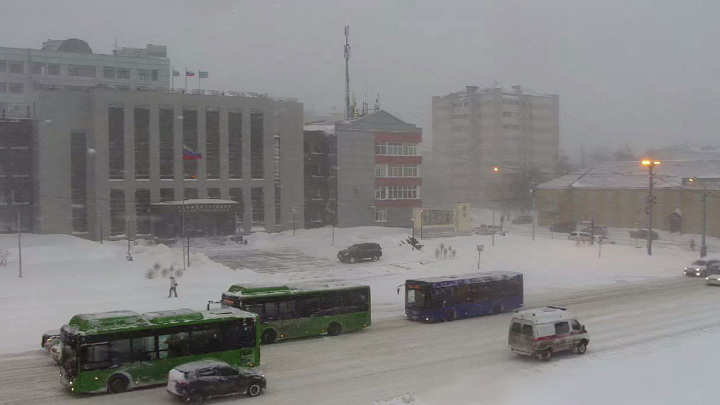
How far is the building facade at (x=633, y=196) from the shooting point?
242 ft

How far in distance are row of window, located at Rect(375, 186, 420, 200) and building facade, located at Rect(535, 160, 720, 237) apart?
17.8 metres

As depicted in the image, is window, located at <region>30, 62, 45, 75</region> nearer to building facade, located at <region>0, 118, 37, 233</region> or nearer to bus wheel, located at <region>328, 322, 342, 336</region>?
building facade, located at <region>0, 118, 37, 233</region>

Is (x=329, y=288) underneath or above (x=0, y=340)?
above

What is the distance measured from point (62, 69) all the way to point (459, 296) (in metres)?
91.5

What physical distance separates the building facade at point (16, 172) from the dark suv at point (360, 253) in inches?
1284

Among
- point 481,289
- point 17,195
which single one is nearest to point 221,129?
point 17,195

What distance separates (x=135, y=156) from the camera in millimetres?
65562

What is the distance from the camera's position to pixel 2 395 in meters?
19.3

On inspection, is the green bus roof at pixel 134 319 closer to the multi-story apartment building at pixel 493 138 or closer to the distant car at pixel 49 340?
the distant car at pixel 49 340

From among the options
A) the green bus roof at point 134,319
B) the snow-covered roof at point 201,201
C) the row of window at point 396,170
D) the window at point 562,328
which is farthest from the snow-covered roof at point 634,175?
the green bus roof at point 134,319

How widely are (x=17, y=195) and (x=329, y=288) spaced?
48.3 m

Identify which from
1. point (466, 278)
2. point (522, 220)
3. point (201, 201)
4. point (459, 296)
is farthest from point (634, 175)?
point (459, 296)

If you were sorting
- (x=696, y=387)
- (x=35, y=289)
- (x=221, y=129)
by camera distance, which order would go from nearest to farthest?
(x=696, y=387)
(x=35, y=289)
(x=221, y=129)

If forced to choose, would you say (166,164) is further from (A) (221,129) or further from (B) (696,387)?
(B) (696,387)
